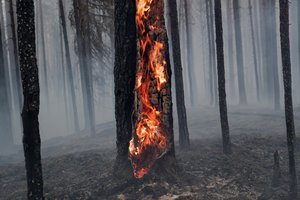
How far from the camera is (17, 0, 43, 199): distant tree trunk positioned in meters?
7.71

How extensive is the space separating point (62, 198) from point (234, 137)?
9.33 m

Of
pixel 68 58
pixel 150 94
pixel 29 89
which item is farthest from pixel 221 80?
pixel 68 58

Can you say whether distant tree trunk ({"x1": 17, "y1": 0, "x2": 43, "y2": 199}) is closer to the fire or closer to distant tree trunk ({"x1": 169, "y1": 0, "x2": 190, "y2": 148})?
the fire

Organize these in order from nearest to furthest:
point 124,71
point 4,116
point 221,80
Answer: point 124,71 → point 221,80 → point 4,116

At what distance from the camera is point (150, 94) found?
9.99m

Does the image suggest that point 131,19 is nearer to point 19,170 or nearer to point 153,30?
point 153,30

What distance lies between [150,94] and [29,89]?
11.6 feet

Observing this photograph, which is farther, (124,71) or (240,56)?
(240,56)

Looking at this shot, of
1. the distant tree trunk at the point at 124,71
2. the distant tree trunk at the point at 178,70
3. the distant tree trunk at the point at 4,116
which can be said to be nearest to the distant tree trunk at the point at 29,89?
the distant tree trunk at the point at 124,71

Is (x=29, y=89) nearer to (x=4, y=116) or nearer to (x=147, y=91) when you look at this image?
(x=147, y=91)

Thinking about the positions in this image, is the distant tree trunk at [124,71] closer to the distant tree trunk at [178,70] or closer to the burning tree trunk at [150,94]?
the burning tree trunk at [150,94]

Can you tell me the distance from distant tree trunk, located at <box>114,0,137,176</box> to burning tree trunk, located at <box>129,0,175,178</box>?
0.29 m

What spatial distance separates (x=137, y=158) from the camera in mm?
10156

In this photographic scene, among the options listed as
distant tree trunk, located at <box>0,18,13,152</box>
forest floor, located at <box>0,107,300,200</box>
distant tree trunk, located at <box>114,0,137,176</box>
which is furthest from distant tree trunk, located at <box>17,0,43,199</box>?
distant tree trunk, located at <box>0,18,13,152</box>
